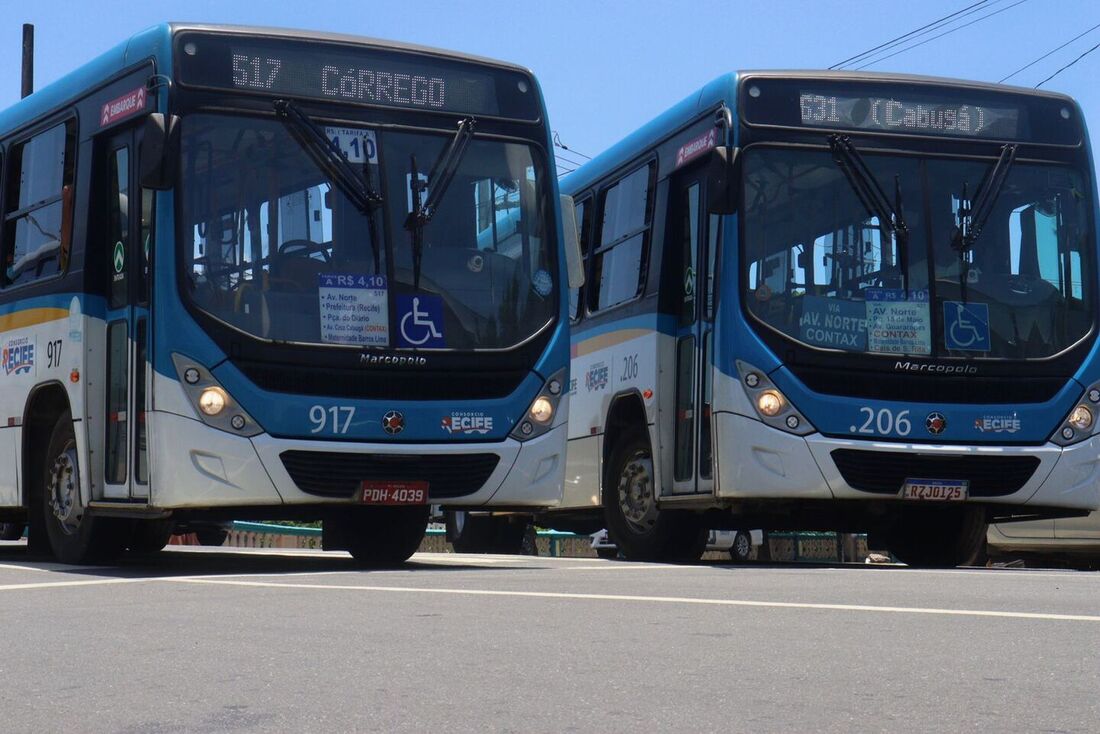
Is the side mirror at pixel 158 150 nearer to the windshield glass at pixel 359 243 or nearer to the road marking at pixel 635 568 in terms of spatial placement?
the windshield glass at pixel 359 243

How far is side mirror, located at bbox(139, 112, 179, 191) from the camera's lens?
40.3 feet

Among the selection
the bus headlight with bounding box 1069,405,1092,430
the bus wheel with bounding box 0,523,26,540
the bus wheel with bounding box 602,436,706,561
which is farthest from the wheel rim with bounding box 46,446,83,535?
the bus wheel with bounding box 0,523,26,540

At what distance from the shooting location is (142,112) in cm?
1295

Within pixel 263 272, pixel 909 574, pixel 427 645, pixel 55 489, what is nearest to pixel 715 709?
pixel 427 645

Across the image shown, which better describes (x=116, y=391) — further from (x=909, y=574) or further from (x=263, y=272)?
(x=909, y=574)

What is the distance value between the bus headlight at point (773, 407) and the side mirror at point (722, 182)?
3.78ft

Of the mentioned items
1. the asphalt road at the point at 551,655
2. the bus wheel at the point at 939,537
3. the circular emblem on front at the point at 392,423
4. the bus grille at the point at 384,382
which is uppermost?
the bus grille at the point at 384,382

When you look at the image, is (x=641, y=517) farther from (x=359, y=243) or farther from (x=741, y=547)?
(x=741, y=547)

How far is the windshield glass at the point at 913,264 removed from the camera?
14.2 m

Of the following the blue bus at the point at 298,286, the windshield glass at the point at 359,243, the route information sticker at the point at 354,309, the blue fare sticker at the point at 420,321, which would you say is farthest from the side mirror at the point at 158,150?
the blue fare sticker at the point at 420,321

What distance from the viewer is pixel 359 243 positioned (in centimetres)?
1301

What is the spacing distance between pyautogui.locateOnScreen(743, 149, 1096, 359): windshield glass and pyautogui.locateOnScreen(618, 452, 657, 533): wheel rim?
2.27m

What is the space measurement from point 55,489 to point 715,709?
9.28 metres

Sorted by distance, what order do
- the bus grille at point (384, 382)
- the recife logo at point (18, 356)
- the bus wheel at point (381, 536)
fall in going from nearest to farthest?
the bus grille at point (384, 382)
the recife logo at point (18, 356)
the bus wheel at point (381, 536)
